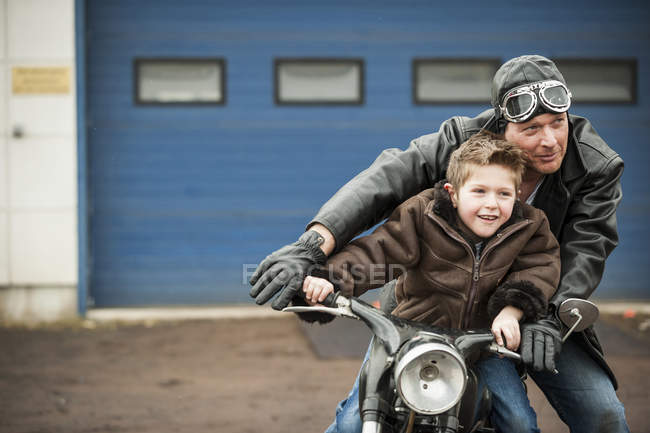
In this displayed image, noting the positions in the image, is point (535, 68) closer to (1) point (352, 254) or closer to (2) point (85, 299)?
(1) point (352, 254)

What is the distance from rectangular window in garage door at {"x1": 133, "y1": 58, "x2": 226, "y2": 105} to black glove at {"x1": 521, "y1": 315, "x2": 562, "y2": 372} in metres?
6.34

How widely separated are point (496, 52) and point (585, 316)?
6.42 m

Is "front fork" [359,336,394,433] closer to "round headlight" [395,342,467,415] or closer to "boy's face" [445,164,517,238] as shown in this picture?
"round headlight" [395,342,467,415]

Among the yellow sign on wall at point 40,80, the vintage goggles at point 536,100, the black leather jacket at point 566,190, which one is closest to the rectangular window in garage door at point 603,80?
the yellow sign on wall at point 40,80

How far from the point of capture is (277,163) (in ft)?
27.1

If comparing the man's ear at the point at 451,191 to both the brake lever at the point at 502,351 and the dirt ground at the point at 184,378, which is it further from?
the dirt ground at the point at 184,378

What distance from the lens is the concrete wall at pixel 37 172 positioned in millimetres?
7711

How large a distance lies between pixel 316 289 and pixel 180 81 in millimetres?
6382

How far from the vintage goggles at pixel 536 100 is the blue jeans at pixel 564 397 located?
78 centimetres

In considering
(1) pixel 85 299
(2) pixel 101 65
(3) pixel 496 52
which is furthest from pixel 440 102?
(1) pixel 85 299

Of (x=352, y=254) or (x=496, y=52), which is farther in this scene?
(x=496, y=52)

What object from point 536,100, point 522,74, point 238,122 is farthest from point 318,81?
point 536,100

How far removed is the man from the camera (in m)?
2.56

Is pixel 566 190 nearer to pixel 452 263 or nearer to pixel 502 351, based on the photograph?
pixel 452 263
